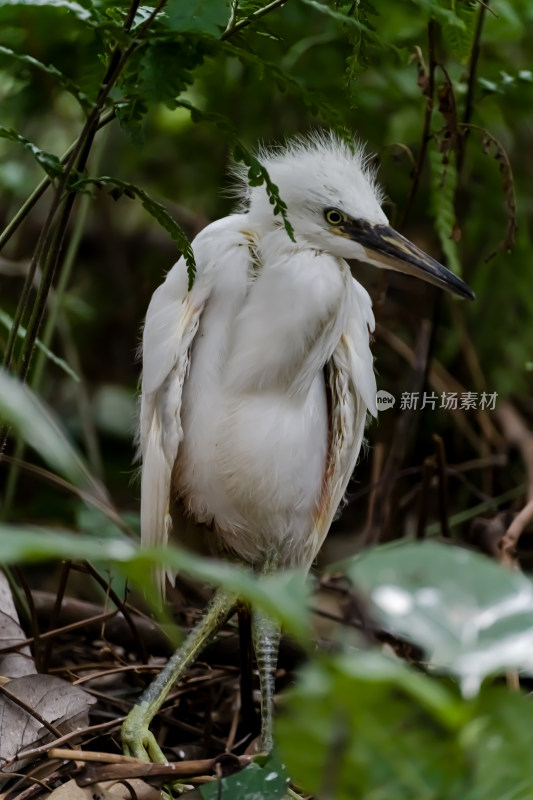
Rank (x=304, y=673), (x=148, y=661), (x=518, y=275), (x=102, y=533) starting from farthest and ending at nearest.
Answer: (x=518, y=275), (x=102, y=533), (x=148, y=661), (x=304, y=673)

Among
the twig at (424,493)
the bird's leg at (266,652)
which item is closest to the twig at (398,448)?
the twig at (424,493)

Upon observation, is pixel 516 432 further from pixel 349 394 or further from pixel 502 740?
pixel 502 740

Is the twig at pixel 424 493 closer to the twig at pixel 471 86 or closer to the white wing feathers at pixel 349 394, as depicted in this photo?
the white wing feathers at pixel 349 394

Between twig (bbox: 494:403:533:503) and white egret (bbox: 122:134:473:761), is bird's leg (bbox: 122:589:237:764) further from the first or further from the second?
twig (bbox: 494:403:533:503)

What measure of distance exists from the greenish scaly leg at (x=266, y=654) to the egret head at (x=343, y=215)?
0.60 m

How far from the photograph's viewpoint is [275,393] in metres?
1.59

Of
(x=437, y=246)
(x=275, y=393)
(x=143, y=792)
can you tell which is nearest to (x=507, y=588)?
(x=143, y=792)

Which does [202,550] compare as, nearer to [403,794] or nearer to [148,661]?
[148,661]

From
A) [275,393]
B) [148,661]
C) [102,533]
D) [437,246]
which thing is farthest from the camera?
[437,246]

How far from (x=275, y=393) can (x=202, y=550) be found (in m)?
0.37

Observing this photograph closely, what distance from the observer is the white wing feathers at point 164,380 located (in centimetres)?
154

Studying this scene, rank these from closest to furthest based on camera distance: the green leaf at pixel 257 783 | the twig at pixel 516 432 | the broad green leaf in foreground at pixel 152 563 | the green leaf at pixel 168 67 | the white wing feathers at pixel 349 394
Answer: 1. the broad green leaf in foreground at pixel 152 563
2. the green leaf at pixel 168 67
3. the green leaf at pixel 257 783
4. the white wing feathers at pixel 349 394
5. the twig at pixel 516 432

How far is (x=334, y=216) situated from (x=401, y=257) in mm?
124

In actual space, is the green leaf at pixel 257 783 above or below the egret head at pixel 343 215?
below
